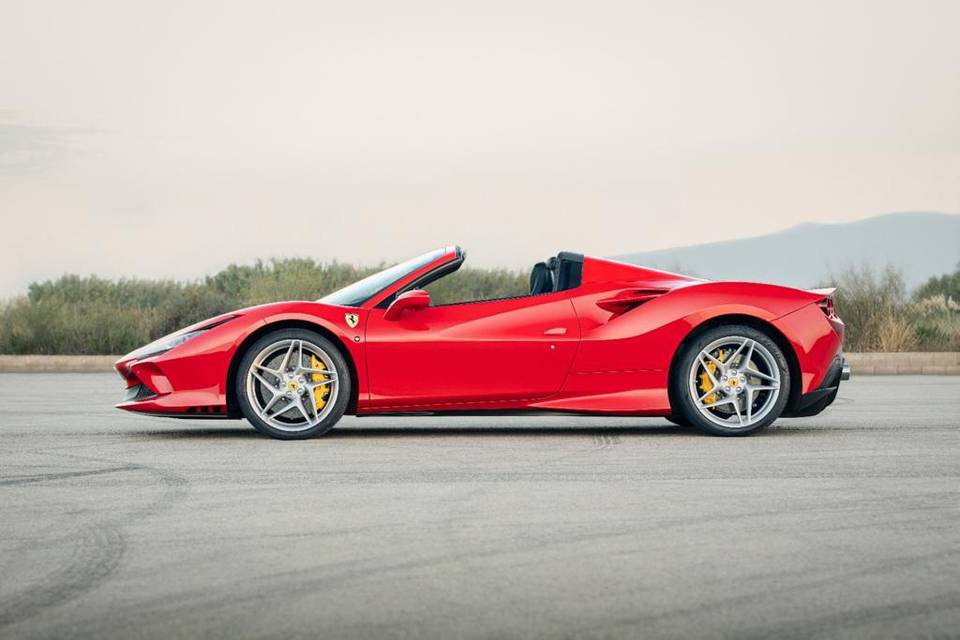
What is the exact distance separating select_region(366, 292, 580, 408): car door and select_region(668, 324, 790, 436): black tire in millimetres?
795

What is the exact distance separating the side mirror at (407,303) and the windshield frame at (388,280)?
0.22 meters

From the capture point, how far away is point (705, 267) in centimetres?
2239

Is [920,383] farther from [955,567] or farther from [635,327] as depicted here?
[955,567]

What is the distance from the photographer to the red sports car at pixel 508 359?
9.61 metres

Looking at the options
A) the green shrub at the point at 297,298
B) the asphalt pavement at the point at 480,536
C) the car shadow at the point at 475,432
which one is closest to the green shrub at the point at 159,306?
the green shrub at the point at 297,298

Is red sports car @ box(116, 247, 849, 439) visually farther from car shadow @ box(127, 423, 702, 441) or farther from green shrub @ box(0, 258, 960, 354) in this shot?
green shrub @ box(0, 258, 960, 354)

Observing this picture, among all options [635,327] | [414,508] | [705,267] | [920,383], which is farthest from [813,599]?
[705,267]

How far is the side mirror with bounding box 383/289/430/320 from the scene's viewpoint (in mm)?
9586

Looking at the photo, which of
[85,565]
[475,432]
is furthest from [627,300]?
[85,565]

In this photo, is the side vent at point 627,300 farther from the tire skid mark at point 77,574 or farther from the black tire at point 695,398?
the tire skid mark at point 77,574

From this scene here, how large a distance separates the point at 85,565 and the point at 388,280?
5179 mm

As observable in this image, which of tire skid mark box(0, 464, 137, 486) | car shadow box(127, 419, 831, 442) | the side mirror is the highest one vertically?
the side mirror

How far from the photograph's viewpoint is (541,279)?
10391mm

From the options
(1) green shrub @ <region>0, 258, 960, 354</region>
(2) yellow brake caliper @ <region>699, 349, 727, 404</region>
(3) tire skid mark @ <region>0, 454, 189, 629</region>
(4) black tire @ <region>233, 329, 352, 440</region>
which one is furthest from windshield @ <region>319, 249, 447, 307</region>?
(1) green shrub @ <region>0, 258, 960, 354</region>
